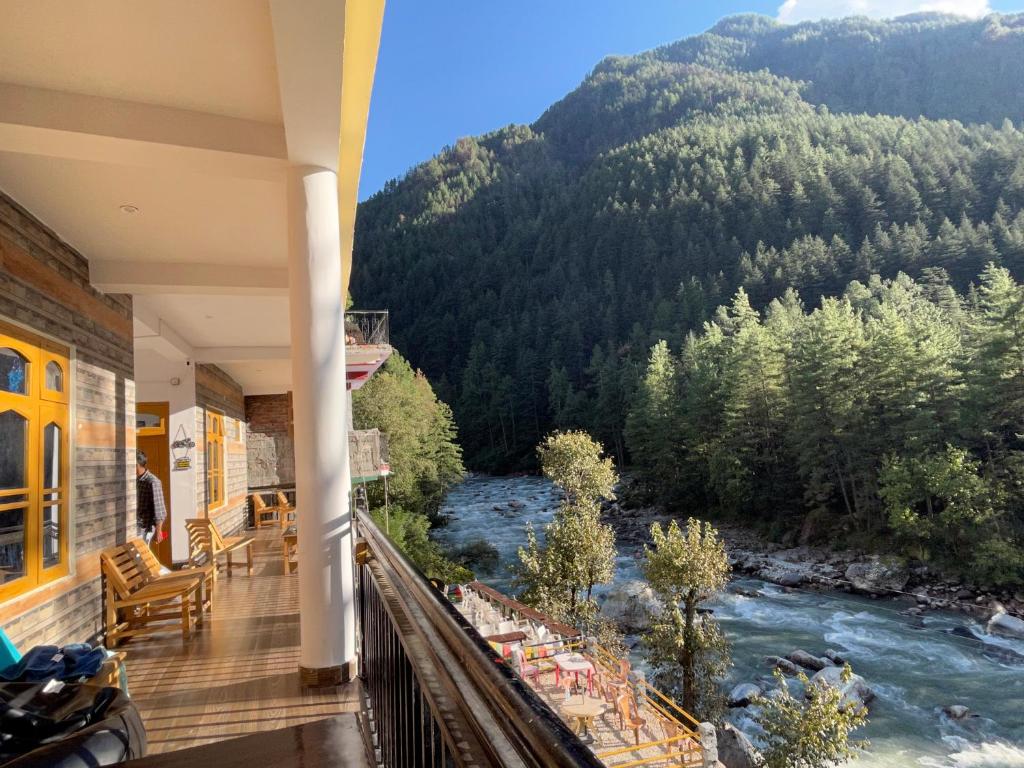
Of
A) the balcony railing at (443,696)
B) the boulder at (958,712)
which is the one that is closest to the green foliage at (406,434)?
the boulder at (958,712)

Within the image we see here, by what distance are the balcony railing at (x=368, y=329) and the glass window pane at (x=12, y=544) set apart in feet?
23.2

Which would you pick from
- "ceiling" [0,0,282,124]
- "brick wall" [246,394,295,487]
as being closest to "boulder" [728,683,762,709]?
"brick wall" [246,394,295,487]

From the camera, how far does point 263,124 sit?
126 inches

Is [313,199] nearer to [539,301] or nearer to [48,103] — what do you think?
[48,103]

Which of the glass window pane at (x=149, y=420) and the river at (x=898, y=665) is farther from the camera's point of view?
the river at (x=898, y=665)

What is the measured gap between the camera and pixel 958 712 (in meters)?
13.7

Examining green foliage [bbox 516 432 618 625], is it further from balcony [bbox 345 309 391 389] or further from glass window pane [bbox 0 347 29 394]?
glass window pane [bbox 0 347 29 394]

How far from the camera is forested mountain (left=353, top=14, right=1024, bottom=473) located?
63094 millimetres

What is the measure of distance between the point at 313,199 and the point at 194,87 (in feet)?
2.41

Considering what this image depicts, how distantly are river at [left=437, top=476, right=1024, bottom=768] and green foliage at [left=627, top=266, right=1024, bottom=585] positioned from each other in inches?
229

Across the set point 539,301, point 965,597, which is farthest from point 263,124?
point 539,301

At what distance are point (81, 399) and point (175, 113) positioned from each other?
2586 millimetres

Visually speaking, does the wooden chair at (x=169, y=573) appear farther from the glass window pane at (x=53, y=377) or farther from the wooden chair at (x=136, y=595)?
the glass window pane at (x=53, y=377)

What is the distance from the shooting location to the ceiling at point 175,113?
235cm
